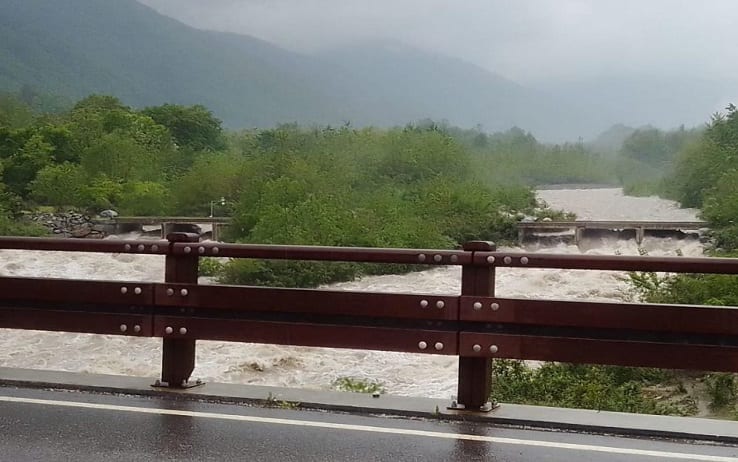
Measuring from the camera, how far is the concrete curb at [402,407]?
18.2ft

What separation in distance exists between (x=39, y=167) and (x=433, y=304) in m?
33.6

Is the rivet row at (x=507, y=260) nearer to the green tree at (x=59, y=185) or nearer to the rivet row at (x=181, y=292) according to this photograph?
the rivet row at (x=181, y=292)

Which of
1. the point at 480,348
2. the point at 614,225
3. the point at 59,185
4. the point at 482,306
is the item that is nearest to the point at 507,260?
the point at 482,306

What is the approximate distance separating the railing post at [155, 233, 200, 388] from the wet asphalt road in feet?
1.29

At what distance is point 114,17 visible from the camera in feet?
345

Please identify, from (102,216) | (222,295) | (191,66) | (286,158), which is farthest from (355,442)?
(191,66)

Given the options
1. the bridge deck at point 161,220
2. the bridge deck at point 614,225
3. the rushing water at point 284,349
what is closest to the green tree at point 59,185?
the bridge deck at point 161,220

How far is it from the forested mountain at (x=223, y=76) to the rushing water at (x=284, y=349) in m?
42.6

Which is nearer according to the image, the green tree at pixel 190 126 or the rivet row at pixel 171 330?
the rivet row at pixel 171 330

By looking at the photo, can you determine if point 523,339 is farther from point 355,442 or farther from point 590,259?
point 355,442

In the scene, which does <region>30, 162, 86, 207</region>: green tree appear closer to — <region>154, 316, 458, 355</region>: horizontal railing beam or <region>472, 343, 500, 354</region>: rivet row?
<region>154, 316, 458, 355</region>: horizontal railing beam

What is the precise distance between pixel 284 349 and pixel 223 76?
87418 millimetres

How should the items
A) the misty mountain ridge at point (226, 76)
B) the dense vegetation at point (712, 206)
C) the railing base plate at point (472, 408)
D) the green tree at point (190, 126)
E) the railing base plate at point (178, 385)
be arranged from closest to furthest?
the railing base plate at point (472, 408) < the railing base plate at point (178, 385) < the dense vegetation at point (712, 206) < the green tree at point (190, 126) < the misty mountain ridge at point (226, 76)

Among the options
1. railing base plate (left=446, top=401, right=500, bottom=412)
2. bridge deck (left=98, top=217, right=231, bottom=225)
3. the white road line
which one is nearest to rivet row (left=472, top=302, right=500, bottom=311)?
railing base plate (left=446, top=401, right=500, bottom=412)
